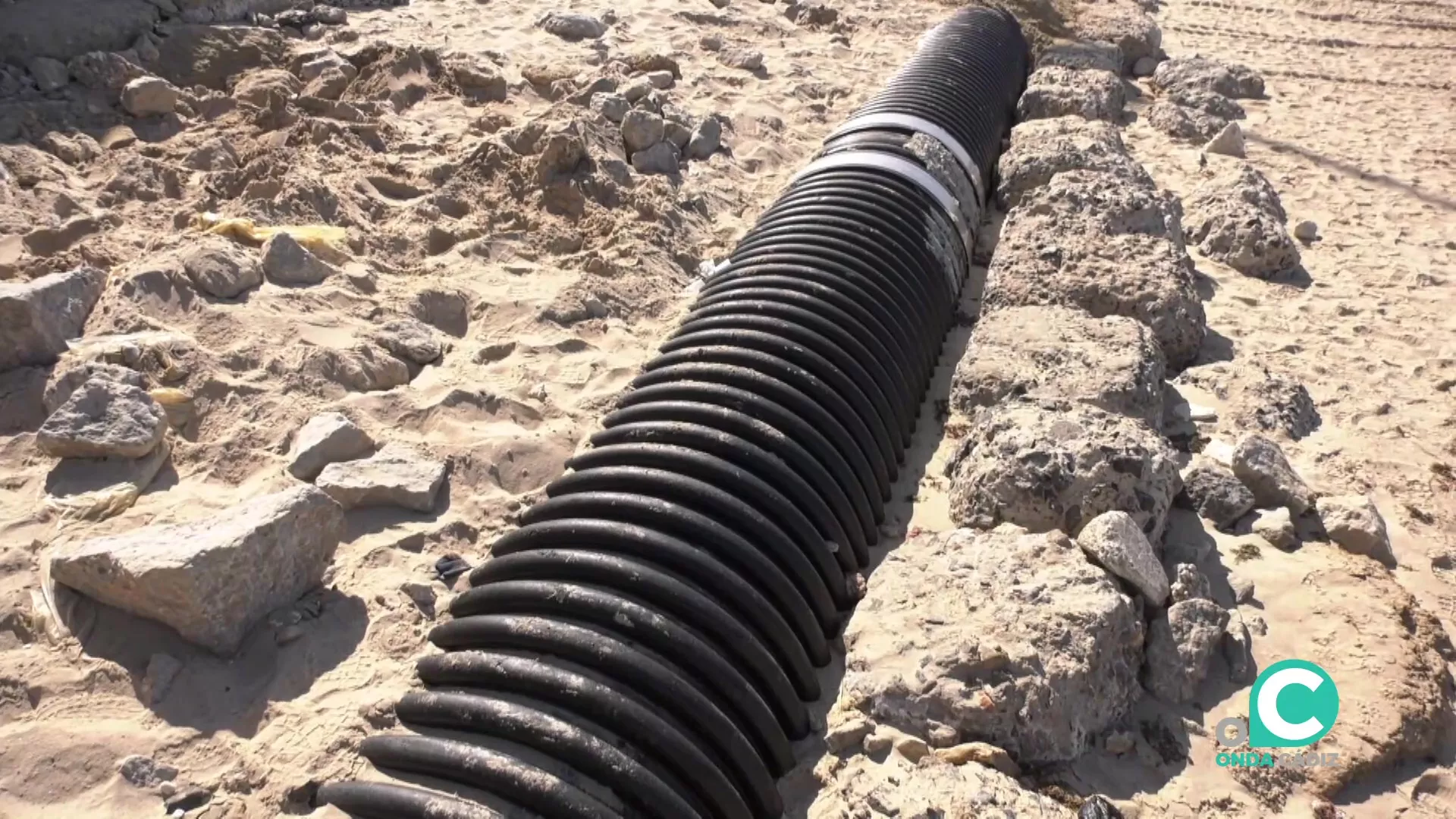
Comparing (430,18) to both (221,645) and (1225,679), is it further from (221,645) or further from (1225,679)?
(1225,679)

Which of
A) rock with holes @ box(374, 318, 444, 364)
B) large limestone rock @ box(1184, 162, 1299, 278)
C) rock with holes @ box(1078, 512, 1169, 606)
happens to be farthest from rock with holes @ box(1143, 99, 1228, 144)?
rock with holes @ box(374, 318, 444, 364)

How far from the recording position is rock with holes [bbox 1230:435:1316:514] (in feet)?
10.8

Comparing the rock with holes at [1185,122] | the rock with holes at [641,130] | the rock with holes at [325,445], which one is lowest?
the rock with holes at [325,445]

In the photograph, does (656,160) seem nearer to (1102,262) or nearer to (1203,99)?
(1102,262)

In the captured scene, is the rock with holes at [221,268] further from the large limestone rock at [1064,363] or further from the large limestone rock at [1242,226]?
the large limestone rock at [1242,226]

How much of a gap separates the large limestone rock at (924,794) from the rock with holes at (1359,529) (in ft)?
5.52

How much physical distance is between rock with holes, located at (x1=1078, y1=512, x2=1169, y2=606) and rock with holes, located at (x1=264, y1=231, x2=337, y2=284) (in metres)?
3.36

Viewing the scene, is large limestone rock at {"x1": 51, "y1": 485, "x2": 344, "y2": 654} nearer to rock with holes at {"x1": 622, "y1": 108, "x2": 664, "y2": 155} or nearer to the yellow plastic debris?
the yellow plastic debris

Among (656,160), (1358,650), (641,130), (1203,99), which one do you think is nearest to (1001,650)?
(1358,650)

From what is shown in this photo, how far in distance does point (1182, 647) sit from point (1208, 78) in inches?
263

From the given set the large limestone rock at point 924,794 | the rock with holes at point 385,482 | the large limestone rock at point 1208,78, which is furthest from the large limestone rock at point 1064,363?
the large limestone rock at point 1208,78

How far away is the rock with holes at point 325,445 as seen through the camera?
3115 millimetres

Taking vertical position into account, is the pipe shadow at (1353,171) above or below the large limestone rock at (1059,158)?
above

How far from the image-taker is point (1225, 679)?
267cm
